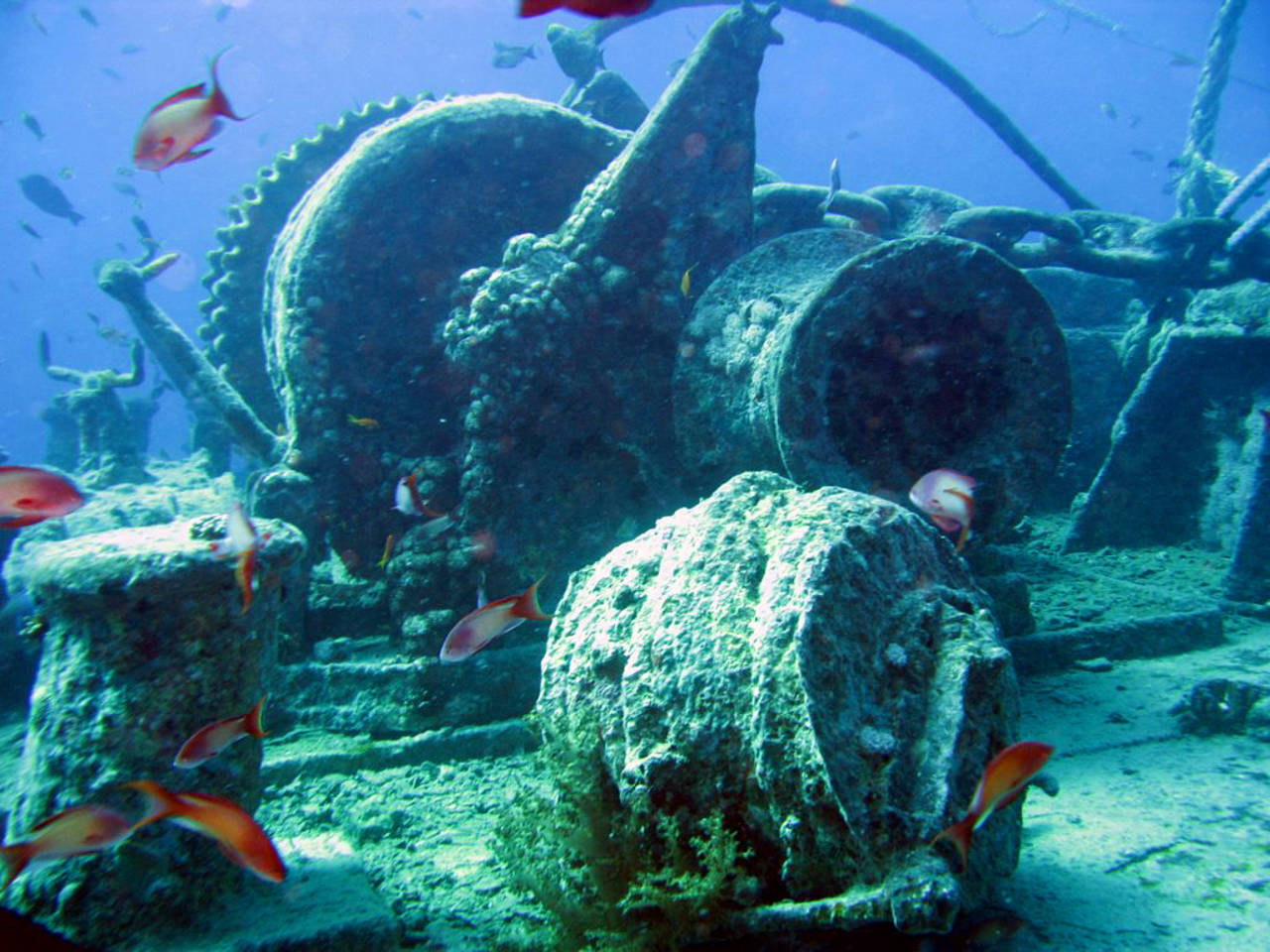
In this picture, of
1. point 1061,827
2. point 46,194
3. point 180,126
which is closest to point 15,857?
point 180,126

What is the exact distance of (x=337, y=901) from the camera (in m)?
2.69

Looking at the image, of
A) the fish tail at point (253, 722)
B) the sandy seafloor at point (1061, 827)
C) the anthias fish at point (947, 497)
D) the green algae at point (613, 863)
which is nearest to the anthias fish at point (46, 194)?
the sandy seafloor at point (1061, 827)

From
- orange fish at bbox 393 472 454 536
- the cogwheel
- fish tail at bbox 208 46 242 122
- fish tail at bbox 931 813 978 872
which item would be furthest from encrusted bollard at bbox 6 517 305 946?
the cogwheel

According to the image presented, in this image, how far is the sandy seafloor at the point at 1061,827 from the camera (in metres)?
2.36

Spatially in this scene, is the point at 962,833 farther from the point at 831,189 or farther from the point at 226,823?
the point at 831,189

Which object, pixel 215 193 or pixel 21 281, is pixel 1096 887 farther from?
pixel 21 281

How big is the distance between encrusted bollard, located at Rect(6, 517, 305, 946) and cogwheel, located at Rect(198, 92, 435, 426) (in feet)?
21.4

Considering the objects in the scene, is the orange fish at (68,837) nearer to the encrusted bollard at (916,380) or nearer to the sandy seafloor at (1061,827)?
the sandy seafloor at (1061,827)

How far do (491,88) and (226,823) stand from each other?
135 meters

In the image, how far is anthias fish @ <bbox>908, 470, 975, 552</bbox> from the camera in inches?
150

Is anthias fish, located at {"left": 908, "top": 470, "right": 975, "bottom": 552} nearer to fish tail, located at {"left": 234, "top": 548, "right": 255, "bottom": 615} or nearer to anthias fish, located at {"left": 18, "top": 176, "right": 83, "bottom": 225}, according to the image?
fish tail, located at {"left": 234, "top": 548, "right": 255, "bottom": 615}

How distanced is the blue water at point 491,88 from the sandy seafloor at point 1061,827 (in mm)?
66898

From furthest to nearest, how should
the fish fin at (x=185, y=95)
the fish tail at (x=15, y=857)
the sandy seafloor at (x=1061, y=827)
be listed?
the fish fin at (x=185, y=95) → the sandy seafloor at (x=1061, y=827) → the fish tail at (x=15, y=857)

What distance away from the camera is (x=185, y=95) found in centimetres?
346
